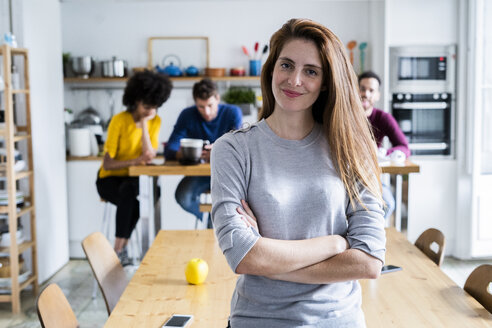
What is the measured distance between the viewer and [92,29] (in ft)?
18.0

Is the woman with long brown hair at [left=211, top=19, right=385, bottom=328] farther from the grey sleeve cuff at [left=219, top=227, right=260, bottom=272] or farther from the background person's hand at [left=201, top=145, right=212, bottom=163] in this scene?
the background person's hand at [left=201, top=145, right=212, bottom=163]

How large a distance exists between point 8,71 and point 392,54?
3029 mm

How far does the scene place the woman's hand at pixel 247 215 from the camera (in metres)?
1.35

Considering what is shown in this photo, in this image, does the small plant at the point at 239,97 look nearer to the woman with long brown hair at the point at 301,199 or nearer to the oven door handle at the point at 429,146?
the oven door handle at the point at 429,146

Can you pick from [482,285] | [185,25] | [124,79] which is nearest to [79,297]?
[124,79]

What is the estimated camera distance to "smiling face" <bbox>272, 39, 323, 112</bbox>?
4.58 ft

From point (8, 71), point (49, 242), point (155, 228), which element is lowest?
point (49, 242)

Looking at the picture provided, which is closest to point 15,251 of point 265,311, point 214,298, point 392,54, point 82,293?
point 82,293

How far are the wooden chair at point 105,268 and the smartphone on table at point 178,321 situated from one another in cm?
51

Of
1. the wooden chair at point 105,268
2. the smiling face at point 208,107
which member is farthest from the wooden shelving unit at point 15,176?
the wooden chair at point 105,268

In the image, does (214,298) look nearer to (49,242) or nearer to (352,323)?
(352,323)

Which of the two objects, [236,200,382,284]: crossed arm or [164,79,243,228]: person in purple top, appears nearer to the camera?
[236,200,382,284]: crossed arm

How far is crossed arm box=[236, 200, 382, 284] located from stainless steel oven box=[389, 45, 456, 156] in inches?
148

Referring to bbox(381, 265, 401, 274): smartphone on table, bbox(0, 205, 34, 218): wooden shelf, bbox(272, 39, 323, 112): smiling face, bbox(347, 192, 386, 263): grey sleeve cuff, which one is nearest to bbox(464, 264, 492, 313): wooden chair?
bbox(381, 265, 401, 274): smartphone on table
